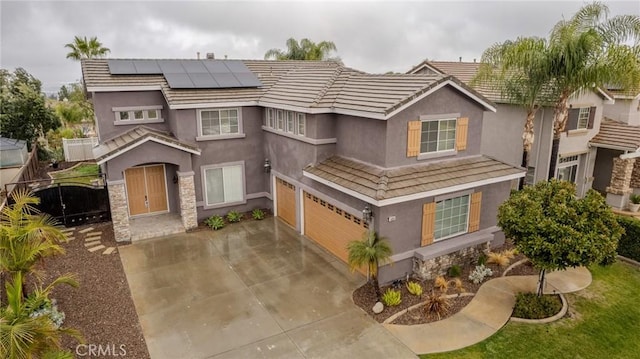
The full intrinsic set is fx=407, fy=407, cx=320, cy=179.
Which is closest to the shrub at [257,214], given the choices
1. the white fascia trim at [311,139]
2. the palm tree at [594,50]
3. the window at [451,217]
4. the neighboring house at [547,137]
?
the white fascia trim at [311,139]

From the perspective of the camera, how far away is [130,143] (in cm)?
1614

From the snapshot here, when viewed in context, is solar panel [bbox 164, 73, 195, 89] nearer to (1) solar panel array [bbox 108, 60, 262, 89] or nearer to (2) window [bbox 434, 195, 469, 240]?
(1) solar panel array [bbox 108, 60, 262, 89]

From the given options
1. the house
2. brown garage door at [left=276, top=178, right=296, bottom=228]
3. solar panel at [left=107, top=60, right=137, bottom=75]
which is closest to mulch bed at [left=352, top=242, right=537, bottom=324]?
the house

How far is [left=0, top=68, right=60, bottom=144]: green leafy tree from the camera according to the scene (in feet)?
90.8

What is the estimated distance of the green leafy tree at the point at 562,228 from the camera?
10.6 metres

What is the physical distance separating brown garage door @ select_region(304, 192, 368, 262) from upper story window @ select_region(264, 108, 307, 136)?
278cm

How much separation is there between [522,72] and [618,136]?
8.13 m

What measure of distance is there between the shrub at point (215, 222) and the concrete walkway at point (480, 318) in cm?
972

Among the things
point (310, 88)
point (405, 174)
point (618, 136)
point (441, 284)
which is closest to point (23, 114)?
point (310, 88)

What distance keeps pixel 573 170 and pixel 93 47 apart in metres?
38.0

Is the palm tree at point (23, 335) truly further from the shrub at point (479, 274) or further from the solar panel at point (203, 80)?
the solar panel at point (203, 80)

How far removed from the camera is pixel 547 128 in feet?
64.4

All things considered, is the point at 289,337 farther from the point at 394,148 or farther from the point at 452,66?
the point at 452,66

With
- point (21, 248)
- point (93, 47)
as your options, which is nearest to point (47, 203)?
point (21, 248)
